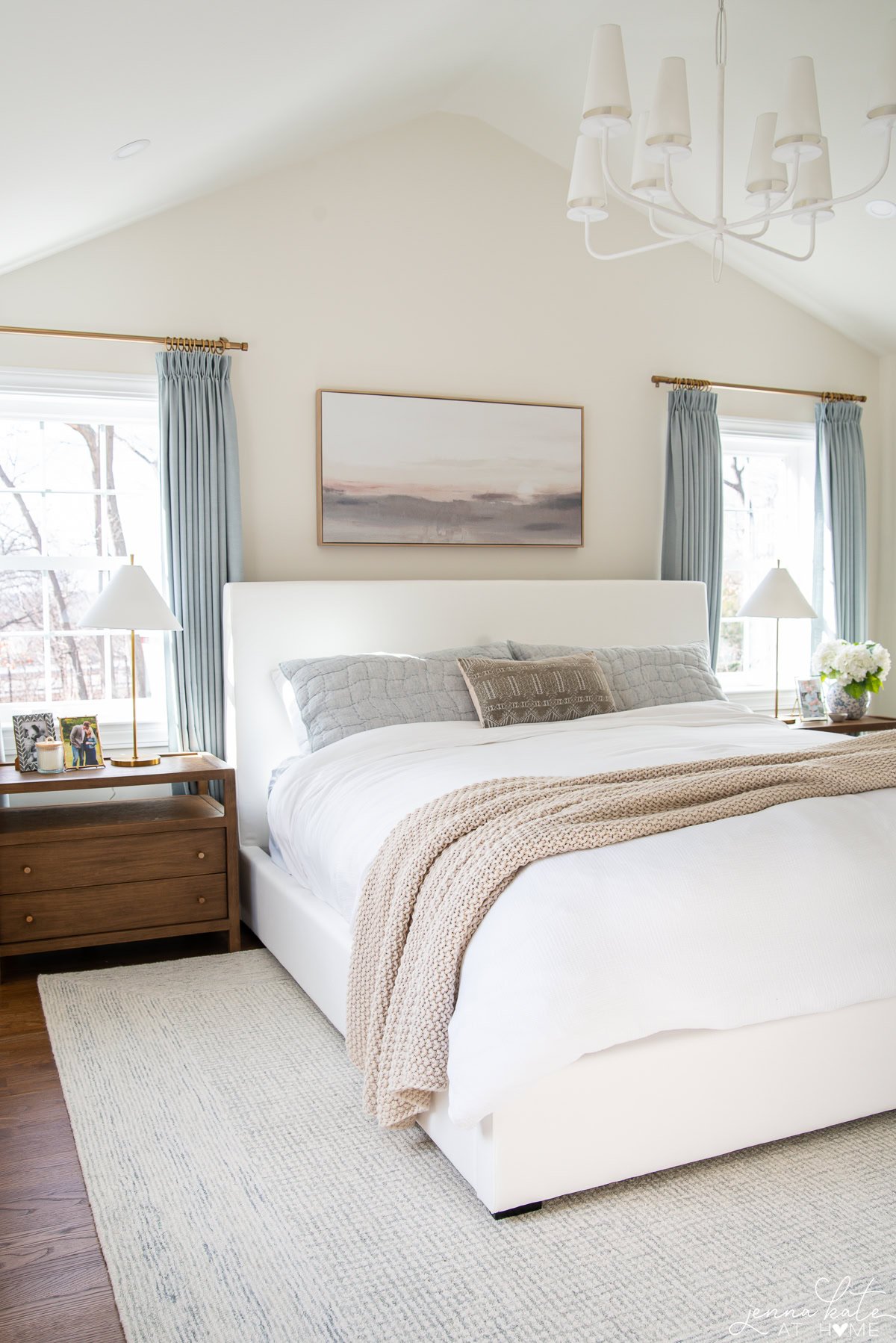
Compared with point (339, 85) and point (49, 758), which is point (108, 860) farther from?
point (339, 85)

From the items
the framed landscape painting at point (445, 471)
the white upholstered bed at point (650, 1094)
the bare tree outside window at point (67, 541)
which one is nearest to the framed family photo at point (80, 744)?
the bare tree outside window at point (67, 541)

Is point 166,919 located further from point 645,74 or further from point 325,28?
point 645,74

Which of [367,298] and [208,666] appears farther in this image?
[367,298]

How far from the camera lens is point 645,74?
387 centimetres

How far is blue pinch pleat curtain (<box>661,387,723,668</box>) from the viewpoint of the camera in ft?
16.0

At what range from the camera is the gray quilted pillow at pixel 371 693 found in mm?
3586

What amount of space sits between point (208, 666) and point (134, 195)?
165 centimetres

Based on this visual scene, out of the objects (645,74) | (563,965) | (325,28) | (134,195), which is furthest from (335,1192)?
(645,74)

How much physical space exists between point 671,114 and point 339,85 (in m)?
1.53

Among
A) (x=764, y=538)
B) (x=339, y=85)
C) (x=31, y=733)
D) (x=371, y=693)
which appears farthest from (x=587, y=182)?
(x=764, y=538)

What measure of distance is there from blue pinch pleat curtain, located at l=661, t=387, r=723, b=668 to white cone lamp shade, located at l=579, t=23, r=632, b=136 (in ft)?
8.26

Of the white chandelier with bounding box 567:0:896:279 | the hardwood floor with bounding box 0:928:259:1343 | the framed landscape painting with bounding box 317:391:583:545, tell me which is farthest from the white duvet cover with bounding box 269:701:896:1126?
the framed landscape painting with bounding box 317:391:583:545

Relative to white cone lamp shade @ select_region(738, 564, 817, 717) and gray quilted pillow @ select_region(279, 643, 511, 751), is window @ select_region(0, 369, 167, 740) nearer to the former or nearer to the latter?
gray quilted pillow @ select_region(279, 643, 511, 751)

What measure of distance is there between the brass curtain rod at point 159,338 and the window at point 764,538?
2468 mm
